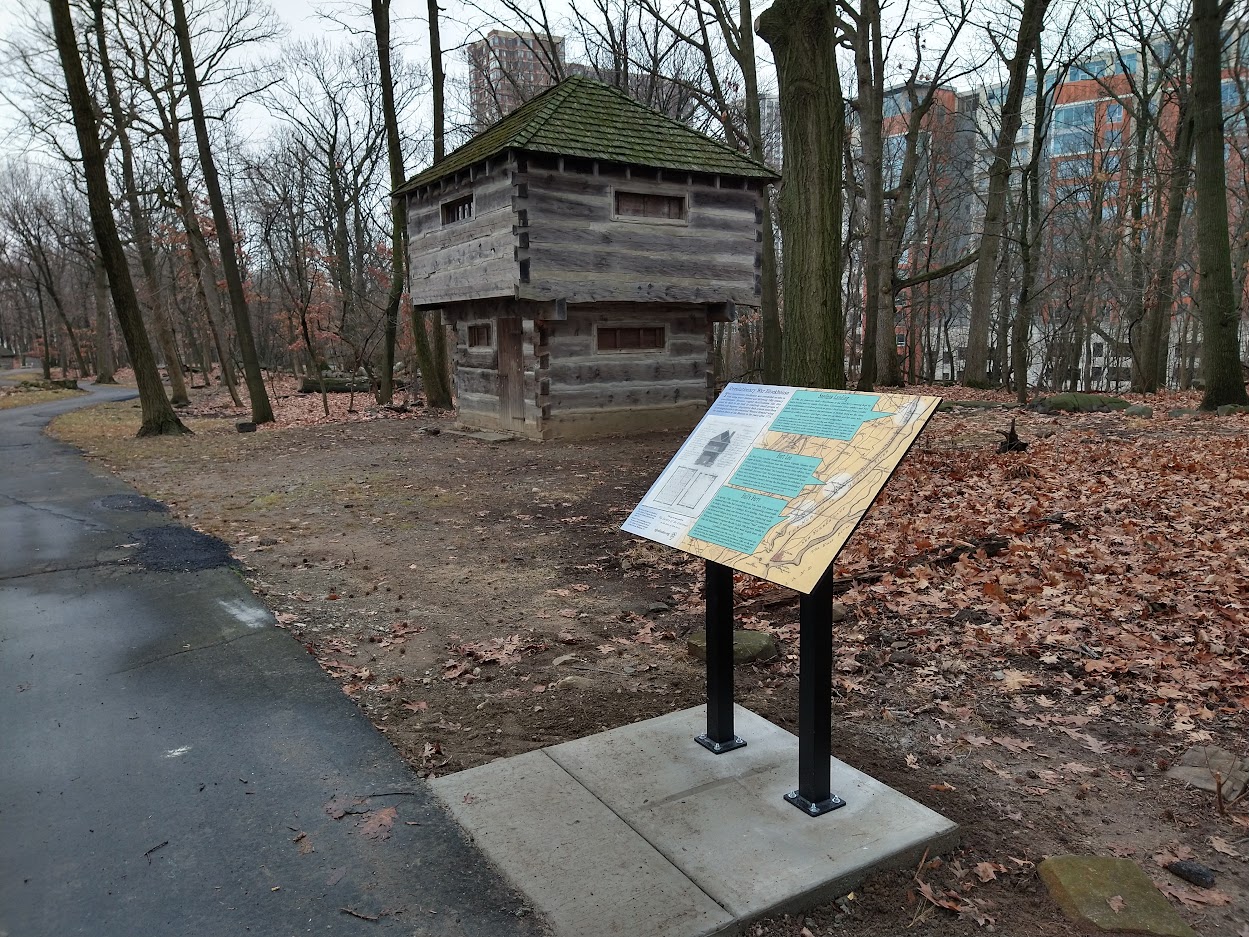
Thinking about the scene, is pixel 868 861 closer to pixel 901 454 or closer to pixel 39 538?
pixel 901 454

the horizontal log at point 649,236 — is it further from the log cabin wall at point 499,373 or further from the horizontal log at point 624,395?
the horizontal log at point 624,395

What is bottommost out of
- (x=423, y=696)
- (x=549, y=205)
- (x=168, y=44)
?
(x=423, y=696)

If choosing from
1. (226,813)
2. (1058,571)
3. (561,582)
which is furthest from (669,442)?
(226,813)

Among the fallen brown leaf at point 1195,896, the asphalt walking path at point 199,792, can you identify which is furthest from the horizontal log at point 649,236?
the fallen brown leaf at point 1195,896

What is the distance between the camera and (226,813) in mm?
3676

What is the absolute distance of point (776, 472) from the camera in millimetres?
3635

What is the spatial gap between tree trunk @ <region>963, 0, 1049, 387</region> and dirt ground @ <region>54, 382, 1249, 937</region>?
1224cm

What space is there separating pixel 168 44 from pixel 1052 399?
2666 cm

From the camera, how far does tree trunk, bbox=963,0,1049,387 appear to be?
63.2 ft

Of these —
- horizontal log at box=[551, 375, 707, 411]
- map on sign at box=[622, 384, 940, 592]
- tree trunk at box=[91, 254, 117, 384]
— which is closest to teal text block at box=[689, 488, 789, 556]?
map on sign at box=[622, 384, 940, 592]

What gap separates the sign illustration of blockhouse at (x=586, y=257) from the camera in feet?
49.1

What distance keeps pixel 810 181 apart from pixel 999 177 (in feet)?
52.4

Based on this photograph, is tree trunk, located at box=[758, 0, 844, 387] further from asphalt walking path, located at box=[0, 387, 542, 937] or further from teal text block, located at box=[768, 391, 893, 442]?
asphalt walking path, located at box=[0, 387, 542, 937]

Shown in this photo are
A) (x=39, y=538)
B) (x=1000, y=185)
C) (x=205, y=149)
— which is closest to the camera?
(x=39, y=538)
